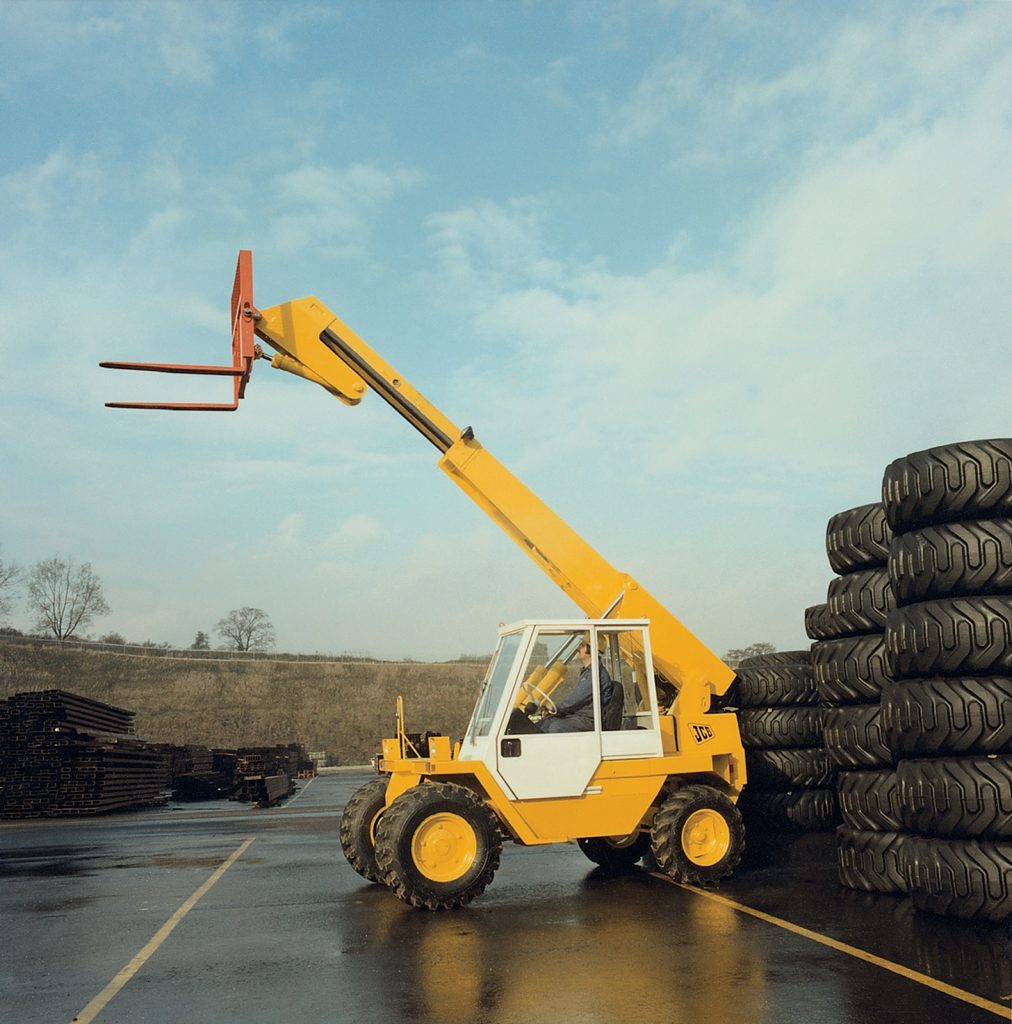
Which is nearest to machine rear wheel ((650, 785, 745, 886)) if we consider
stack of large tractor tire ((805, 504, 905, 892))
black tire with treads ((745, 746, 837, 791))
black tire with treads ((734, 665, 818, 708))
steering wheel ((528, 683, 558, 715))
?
stack of large tractor tire ((805, 504, 905, 892))

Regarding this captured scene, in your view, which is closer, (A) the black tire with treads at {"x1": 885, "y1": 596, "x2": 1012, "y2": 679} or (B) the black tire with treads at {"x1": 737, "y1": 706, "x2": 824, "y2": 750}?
(A) the black tire with treads at {"x1": 885, "y1": 596, "x2": 1012, "y2": 679}

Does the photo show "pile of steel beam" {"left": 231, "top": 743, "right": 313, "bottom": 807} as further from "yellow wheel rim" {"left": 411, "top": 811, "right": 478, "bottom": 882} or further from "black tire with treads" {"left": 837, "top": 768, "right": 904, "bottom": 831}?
"black tire with treads" {"left": 837, "top": 768, "right": 904, "bottom": 831}

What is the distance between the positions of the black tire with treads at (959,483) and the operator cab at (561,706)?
2801 millimetres

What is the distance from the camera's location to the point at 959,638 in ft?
24.1

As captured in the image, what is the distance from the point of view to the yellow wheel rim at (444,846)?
8.32 metres

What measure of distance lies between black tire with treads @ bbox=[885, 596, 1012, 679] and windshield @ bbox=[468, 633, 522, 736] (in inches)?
133

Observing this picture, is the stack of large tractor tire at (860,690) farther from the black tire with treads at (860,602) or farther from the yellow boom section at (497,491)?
the yellow boom section at (497,491)

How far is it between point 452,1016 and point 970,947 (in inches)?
133

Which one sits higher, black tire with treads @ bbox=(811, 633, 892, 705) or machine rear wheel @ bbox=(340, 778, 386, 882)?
black tire with treads @ bbox=(811, 633, 892, 705)

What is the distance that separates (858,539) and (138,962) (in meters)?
6.94

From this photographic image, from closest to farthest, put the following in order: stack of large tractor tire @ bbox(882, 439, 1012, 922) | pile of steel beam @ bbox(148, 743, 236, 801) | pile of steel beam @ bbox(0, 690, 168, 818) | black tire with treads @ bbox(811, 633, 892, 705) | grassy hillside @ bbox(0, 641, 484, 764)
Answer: stack of large tractor tire @ bbox(882, 439, 1012, 922)
black tire with treads @ bbox(811, 633, 892, 705)
pile of steel beam @ bbox(0, 690, 168, 818)
pile of steel beam @ bbox(148, 743, 236, 801)
grassy hillside @ bbox(0, 641, 484, 764)

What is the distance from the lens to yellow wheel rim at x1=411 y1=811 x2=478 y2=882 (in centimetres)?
832

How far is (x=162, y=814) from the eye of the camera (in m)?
23.0

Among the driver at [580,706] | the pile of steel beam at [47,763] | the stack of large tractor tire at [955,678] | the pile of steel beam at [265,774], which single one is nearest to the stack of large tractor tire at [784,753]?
the driver at [580,706]
